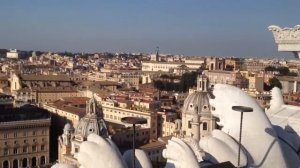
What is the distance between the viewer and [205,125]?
2381cm

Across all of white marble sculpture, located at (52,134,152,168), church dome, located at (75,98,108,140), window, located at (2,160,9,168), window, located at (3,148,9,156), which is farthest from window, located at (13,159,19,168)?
white marble sculpture, located at (52,134,152,168)

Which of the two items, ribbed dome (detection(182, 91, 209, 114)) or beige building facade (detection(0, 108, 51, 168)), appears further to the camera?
beige building facade (detection(0, 108, 51, 168))

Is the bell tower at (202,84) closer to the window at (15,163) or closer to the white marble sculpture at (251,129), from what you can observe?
the window at (15,163)

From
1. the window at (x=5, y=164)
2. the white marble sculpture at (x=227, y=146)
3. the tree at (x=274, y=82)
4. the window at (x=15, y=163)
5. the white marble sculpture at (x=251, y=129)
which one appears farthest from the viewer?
the tree at (x=274, y=82)

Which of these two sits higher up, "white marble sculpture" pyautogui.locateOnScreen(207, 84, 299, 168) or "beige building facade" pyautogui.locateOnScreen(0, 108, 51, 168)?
"white marble sculpture" pyautogui.locateOnScreen(207, 84, 299, 168)

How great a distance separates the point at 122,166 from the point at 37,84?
1970 inches

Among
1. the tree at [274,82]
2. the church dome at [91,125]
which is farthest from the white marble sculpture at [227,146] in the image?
the tree at [274,82]

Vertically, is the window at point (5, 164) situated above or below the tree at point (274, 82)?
below

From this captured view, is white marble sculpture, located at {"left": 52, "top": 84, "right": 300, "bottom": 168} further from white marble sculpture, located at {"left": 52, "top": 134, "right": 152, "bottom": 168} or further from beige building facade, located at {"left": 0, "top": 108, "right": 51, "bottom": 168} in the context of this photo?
beige building facade, located at {"left": 0, "top": 108, "right": 51, "bottom": 168}

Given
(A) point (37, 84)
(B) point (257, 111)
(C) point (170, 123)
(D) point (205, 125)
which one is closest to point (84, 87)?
(A) point (37, 84)

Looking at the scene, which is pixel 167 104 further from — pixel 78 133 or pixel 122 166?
pixel 122 166

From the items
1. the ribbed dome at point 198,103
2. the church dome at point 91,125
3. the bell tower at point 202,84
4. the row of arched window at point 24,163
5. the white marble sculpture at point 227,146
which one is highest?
the white marble sculpture at point 227,146

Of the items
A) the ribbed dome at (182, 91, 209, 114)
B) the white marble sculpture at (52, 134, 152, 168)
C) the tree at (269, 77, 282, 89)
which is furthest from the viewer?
the tree at (269, 77, 282, 89)

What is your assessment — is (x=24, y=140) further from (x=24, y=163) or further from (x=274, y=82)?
(x=274, y=82)
